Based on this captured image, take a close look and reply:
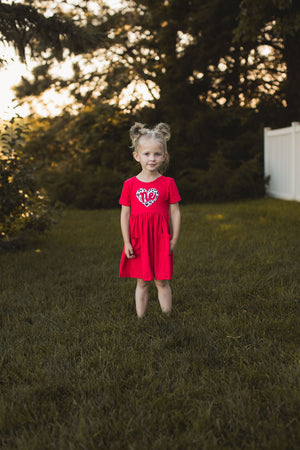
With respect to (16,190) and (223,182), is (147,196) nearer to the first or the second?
(16,190)

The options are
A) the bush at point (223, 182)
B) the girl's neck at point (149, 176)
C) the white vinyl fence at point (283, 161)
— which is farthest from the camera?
the bush at point (223, 182)

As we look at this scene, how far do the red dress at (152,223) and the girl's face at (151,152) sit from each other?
150mm

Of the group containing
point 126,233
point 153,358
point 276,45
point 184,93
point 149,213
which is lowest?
point 153,358

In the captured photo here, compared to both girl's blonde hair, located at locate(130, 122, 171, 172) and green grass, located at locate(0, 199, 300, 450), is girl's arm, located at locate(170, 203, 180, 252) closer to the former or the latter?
girl's blonde hair, located at locate(130, 122, 171, 172)

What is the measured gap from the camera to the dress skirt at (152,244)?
10.6 ft

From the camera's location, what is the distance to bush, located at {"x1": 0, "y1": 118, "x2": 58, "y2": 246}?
19.5ft

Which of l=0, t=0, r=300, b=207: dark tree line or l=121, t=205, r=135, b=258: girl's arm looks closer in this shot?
l=121, t=205, r=135, b=258: girl's arm

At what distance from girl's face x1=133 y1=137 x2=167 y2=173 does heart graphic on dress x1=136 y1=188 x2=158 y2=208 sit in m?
0.16

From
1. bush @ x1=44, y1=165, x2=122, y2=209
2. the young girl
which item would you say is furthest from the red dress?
bush @ x1=44, y1=165, x2=122, y2=209

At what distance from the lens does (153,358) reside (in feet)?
8.75

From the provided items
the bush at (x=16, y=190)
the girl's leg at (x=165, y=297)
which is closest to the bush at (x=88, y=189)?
the bush at (x=16, y=190)

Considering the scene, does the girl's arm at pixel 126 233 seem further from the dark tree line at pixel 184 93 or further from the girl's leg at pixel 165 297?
the dark tree line at pixel 184 93

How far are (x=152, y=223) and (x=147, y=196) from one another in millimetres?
203

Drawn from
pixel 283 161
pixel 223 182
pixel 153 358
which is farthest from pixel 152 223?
pixel 283 161
